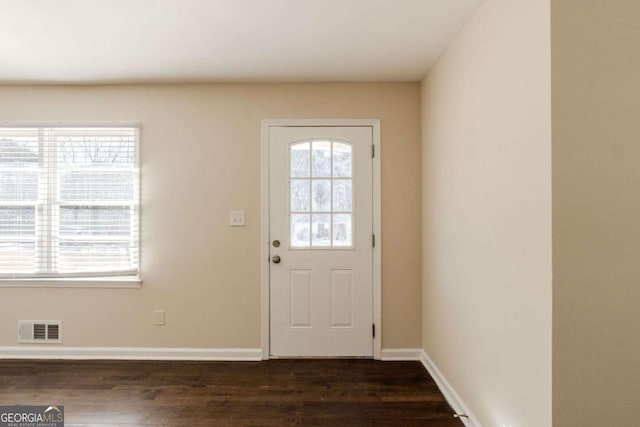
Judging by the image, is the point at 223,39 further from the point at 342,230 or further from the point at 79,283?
the point at 79,283

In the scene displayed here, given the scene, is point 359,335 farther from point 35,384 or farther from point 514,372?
point 35,384

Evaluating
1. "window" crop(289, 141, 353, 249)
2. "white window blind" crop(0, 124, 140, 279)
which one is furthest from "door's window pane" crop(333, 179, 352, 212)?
"white window blind" crop(0, 124, 140, 279)

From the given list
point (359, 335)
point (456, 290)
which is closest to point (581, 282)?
point (456, 290)

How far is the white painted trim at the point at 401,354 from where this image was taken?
10.1ft

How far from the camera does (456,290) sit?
7.72 ft

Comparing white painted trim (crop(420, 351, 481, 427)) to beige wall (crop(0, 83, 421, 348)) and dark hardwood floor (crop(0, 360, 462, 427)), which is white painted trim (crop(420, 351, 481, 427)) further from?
beige wall (crop(0, 83, 421, 348))

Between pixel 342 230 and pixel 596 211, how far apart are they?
1.95 meters

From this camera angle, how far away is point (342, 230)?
3.11 meters

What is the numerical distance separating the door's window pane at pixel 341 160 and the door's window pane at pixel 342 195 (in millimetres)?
63

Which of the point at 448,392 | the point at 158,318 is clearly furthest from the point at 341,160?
the point at 158,318

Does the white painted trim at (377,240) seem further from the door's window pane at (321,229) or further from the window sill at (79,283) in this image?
the window sill at (79,283)

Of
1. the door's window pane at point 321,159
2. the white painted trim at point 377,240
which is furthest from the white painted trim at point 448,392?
the door's window pane at point 321,159

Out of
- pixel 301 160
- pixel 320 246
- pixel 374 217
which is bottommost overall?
pixel 320 246

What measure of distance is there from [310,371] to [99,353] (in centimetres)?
185
